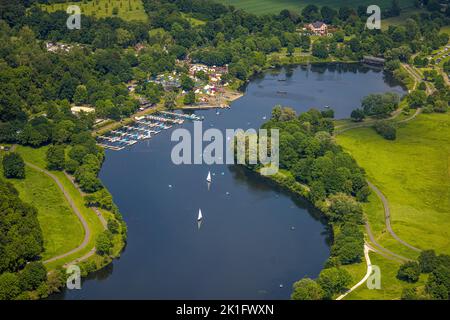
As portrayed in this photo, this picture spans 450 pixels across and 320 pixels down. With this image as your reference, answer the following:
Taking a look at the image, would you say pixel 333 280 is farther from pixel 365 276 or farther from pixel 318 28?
pixel 318 28

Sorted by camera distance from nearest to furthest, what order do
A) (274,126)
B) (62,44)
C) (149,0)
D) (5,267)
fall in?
(5,267) < (274,126) < (62,44) < (149,0)

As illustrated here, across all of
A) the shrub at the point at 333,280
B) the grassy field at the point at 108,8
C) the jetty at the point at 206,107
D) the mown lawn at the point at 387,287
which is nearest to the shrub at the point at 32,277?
the shrub at the point at 333,280

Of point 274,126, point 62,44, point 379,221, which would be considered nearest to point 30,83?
point 62,44

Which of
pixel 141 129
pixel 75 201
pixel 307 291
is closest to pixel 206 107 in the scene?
pixel 141 129

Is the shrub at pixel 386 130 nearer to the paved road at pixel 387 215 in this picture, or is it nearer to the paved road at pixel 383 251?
the paved road at pixel 387 215

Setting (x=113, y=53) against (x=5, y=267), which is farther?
(x=113, y=53)

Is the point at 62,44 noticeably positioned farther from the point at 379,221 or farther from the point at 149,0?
the point at 379,221

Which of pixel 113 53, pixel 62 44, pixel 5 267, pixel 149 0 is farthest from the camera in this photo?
pixel 149 0
